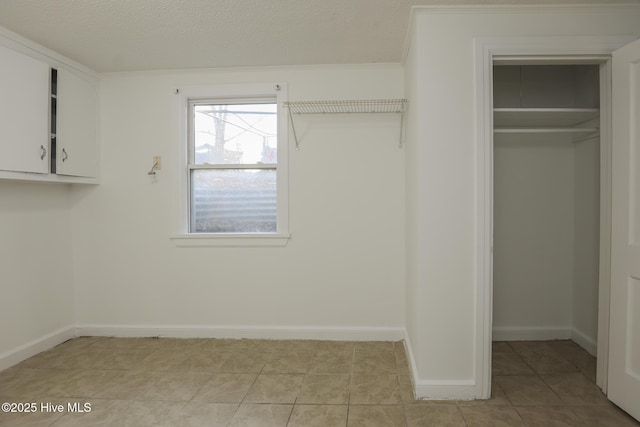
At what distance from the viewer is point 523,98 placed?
2930 mm

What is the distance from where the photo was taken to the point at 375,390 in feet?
7.32

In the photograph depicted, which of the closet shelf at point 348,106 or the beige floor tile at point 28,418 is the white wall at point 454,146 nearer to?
the closet shelf at point 348,106

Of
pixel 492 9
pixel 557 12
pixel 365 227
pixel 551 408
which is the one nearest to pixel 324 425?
pixel 551 408

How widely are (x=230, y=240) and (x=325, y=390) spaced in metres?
1.49

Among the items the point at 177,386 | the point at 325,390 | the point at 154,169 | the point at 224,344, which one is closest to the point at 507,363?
the point at 325,390

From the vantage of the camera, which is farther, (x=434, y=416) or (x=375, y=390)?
(x=375, y=390)

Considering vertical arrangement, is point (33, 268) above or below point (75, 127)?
below

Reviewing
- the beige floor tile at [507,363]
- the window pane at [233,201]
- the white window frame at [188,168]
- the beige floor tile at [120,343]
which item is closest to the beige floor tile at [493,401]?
the beige floor tile at [507,363]

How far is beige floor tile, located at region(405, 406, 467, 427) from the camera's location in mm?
1896

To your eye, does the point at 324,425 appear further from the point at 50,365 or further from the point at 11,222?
the point at 11,222

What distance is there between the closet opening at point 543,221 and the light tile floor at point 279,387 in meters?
0.13

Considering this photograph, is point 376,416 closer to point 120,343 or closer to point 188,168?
point 120,343

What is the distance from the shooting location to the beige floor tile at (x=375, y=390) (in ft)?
6.93


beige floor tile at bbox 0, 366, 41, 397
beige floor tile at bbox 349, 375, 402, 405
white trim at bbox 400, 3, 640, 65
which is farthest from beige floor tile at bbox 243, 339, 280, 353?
white trim at bbox 400, 3, 640, 65
